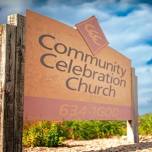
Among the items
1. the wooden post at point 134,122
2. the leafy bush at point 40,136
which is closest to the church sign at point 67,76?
the wooden post at point 134,122

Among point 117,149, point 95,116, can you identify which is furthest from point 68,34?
point 117,149

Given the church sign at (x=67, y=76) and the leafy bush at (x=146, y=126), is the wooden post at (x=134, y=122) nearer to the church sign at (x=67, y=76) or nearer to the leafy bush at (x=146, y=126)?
the church sign at (x=67, y=76)

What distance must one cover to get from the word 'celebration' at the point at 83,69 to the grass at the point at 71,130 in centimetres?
164

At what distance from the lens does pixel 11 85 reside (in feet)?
19.5

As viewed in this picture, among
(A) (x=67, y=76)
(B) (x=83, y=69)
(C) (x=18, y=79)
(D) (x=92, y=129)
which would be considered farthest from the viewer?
(D) (x=92, y=129)

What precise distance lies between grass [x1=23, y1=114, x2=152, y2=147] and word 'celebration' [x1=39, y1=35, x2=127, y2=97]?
1.64 m

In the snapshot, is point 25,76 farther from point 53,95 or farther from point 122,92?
point 122,92

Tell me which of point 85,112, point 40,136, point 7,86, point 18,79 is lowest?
point 40,136

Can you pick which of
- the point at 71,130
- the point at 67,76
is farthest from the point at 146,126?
the point at 67,76

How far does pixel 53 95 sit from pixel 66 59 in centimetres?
88

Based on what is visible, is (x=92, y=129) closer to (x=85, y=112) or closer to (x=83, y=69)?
(x=85, y=112)

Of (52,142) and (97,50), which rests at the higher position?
(97,50)

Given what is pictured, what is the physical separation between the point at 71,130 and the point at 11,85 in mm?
6612

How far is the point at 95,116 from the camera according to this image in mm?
8945
